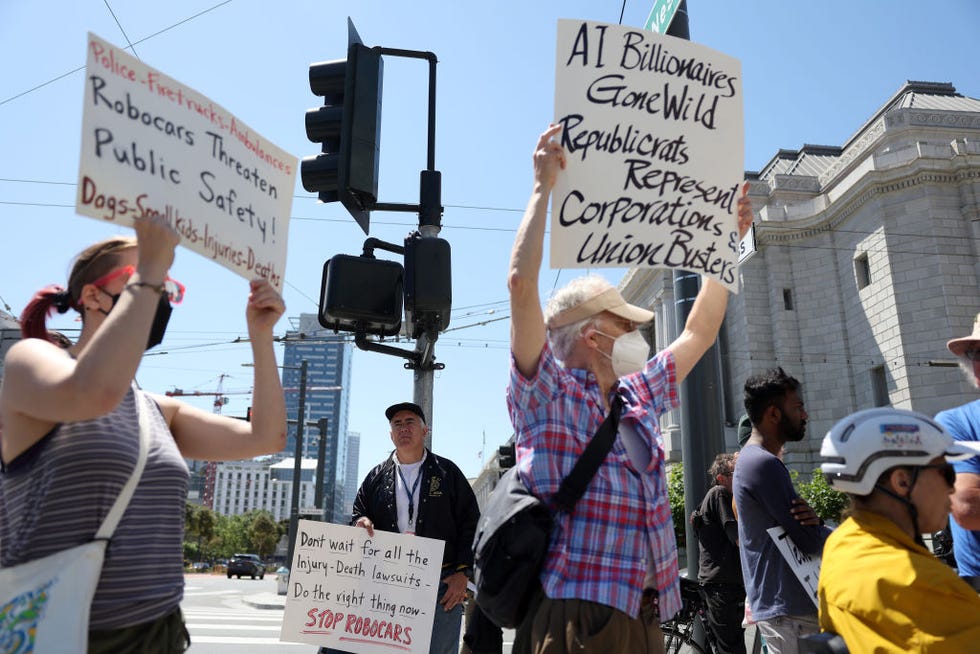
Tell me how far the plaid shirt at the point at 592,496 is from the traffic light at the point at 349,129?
11.5 feet

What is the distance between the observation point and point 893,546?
2189 mm

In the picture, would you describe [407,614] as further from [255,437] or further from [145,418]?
[145,418]

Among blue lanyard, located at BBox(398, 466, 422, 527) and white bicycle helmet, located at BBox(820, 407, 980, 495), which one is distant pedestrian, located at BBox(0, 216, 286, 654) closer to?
white bicycle helmet, located at BBox(820, 407, 980, 495)

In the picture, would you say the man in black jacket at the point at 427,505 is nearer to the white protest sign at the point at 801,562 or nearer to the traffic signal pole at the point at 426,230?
the traffic signal pole at the point at 426,230

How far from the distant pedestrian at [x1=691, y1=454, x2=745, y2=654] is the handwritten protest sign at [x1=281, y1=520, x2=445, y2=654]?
2.34 m

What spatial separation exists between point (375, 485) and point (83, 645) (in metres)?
3.17

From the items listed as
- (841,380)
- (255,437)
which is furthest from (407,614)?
(841,380)

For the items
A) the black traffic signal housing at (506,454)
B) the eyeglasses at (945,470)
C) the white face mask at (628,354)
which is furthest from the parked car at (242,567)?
the eyeglasses at (945,470)

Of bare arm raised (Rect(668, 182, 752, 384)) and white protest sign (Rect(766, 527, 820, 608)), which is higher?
bare arm raised (Rect(668, 182, 752, 384))

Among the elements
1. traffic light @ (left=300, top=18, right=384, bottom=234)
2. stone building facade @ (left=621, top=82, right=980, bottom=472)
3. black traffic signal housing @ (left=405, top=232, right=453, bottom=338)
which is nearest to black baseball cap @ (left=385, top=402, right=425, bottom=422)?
black traffic signal housing @ (left=405, top=232, right=453, bottom=338)

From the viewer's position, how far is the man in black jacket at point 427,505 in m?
4.55

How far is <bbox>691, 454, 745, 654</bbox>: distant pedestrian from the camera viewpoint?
18.2ft

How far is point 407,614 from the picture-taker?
4.37 metres

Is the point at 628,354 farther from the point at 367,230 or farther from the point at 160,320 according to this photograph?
the point at 367,230
